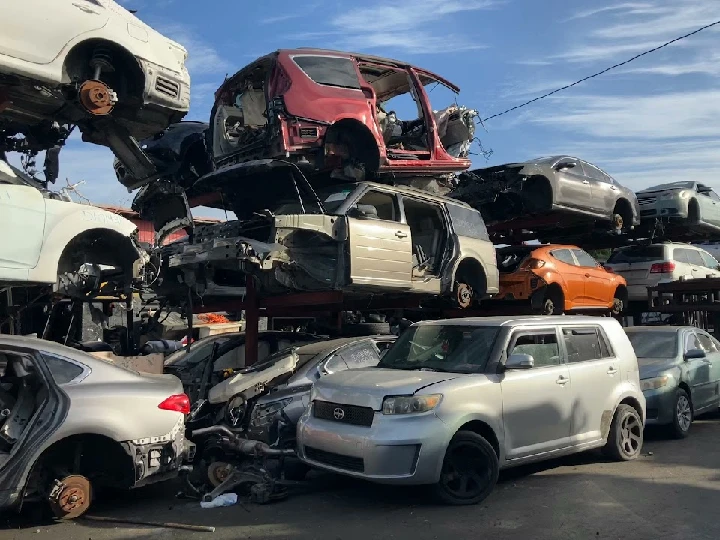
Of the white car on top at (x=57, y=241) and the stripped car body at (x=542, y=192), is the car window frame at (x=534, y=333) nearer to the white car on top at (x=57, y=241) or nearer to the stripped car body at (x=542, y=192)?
the white car on top at (x=57, y=241)

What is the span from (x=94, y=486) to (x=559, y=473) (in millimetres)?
4098

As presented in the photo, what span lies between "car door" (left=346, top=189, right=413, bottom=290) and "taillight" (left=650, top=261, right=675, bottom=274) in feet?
23.8

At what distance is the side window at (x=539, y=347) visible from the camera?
614 centimetres

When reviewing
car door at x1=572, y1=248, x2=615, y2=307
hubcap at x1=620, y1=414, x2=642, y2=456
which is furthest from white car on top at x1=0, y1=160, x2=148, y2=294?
car door at x1=572, y1=248, x2=615, y2=307

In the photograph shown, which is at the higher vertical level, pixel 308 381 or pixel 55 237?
pixel 55 237

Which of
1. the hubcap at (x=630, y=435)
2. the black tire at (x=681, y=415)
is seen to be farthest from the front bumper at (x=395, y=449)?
the black tire at (x=681, y=415)

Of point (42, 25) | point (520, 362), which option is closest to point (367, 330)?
point (520, 362)

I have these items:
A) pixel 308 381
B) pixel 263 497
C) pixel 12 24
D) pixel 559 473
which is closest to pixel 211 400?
pixel 308 381

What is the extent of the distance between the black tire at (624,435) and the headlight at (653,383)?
3.91 ft

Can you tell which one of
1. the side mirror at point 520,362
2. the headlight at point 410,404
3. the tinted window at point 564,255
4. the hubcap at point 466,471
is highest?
the tinted window at point 564,255

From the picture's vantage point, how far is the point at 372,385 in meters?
5.46

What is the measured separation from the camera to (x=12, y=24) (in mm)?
6340

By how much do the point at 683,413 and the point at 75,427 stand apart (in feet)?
23.2

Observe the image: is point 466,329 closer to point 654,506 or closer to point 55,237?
point 654,506
